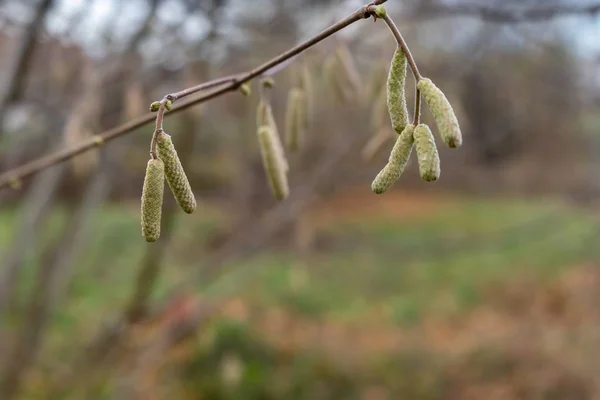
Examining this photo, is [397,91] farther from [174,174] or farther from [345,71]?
[345,71]

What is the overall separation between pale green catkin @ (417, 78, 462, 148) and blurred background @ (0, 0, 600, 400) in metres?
0.75

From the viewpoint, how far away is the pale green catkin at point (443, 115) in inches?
34.1

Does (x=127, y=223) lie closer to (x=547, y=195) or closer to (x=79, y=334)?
(x=79, y=334)

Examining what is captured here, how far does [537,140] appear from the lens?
9273 mm

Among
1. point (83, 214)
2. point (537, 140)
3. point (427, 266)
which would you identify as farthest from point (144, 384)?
point (537, 140)

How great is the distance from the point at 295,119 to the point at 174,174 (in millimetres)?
686

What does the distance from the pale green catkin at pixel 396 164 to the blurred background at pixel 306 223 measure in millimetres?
726

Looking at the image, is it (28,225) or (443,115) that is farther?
(28,225)

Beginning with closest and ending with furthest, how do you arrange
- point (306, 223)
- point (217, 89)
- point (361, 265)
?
point (217, 89) → point (306, 223) → point (361, 265)

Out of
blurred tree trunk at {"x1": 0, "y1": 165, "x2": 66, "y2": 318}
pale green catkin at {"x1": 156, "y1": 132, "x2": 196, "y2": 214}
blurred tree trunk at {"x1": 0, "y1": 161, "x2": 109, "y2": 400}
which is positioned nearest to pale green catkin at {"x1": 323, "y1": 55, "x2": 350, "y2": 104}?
pale green catkin at {"x1": 156, "y1": 132, "x2": 196, "y2": 214}

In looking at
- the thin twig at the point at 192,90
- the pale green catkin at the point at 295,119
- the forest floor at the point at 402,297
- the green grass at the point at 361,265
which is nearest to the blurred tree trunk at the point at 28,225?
the pale green catkin at the point at 295,119

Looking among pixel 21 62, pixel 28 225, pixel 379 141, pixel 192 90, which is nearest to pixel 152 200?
pixel 192 90

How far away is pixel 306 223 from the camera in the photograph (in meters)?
6.80

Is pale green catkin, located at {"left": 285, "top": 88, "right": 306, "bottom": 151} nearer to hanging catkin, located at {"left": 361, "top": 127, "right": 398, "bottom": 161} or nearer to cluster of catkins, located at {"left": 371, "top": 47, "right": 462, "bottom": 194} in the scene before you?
hanging catkin, located at {"left": 361, "top": 127, "right": 398, "bottom": 161}
